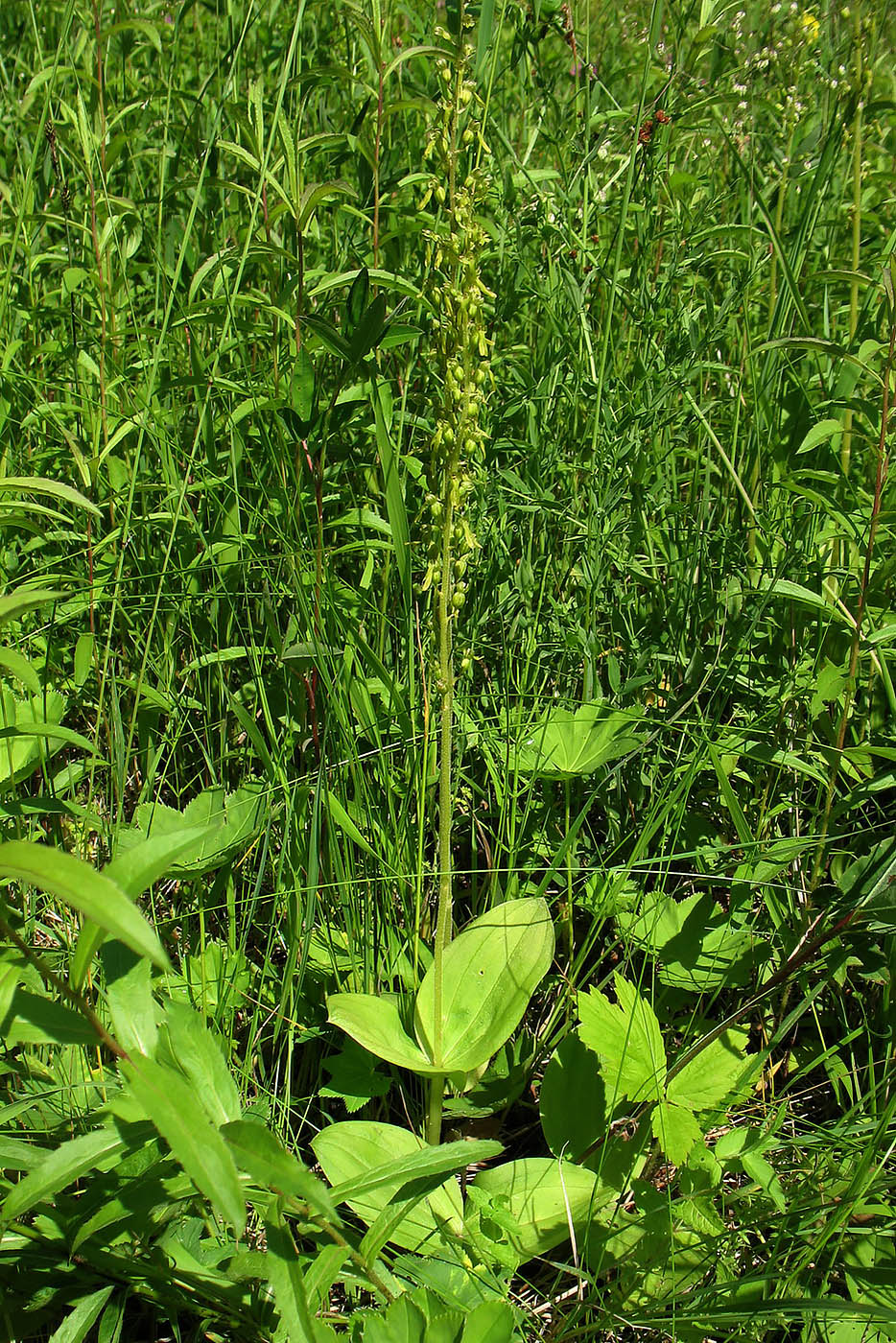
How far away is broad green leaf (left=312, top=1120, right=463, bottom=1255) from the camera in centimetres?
163

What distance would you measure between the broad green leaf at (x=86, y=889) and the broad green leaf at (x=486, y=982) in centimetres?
101

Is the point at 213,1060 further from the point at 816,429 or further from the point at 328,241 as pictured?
the point at 328,241

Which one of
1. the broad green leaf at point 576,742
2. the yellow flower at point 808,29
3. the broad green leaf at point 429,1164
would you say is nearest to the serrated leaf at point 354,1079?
the broad green leaf at point 429,1164

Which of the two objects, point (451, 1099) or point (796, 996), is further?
point (796, 996)

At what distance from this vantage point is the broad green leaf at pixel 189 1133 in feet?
3.11

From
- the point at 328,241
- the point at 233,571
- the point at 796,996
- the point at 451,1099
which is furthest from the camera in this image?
the point at 328,241

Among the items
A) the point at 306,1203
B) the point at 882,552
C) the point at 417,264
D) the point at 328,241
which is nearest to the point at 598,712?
the point at 882,552

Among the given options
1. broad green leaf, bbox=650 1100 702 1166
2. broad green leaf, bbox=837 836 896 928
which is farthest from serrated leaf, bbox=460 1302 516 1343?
broad green leaf, bbox=837 836 896 928

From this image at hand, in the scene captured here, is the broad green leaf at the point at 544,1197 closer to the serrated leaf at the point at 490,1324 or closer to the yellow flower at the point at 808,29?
the serrated leaf at the point at 490,1324

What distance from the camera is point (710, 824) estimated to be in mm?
2143

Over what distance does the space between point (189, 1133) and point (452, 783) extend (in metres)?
1.22

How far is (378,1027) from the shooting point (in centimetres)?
178

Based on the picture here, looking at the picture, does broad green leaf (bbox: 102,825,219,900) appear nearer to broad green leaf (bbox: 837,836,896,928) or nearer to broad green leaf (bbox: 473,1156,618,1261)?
broad green leaf (bbox: 473,1156,618,1261)

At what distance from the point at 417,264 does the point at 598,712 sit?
1651 millimetres
